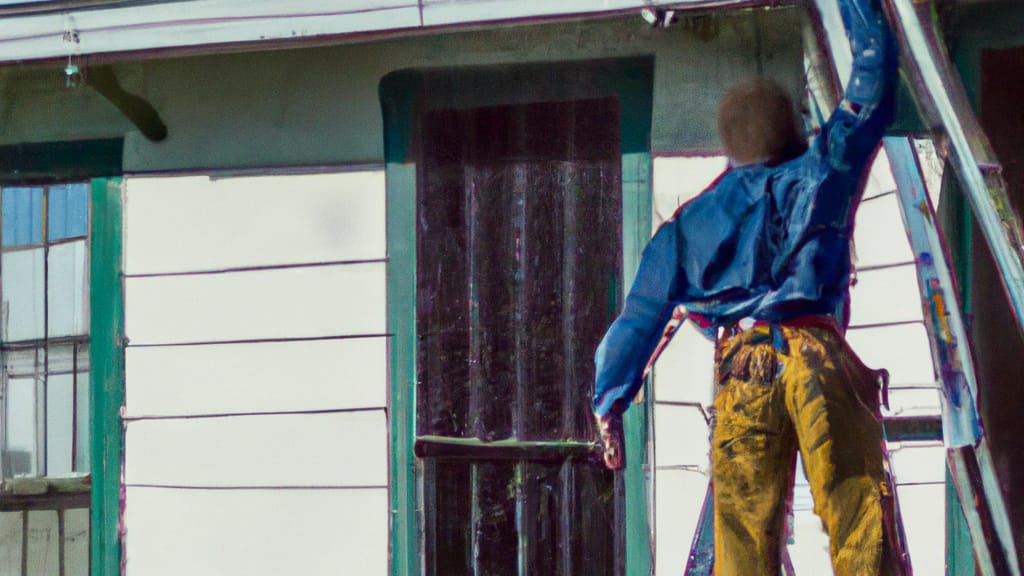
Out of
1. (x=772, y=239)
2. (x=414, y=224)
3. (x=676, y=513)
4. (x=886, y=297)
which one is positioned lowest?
(x=676, y=513)

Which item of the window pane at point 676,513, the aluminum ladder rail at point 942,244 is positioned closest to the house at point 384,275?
the window pane at point 676,513

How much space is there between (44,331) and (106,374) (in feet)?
1.24

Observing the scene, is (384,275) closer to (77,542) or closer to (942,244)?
(77,542)

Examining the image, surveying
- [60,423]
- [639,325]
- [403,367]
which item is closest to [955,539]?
[639,325]

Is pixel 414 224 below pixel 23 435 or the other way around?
the other way around

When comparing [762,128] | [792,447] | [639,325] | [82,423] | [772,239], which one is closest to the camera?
[792,447]

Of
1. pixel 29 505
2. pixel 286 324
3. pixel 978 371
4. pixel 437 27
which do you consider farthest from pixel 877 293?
pixel 29 505

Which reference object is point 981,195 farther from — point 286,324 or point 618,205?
point 286,324

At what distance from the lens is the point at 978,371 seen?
445cm

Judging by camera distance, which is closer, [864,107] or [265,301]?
[864,107]

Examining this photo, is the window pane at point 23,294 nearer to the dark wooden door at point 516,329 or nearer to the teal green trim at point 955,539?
the dark wooden door at point 516,329

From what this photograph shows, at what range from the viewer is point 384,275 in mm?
4973

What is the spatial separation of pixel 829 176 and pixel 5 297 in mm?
3345

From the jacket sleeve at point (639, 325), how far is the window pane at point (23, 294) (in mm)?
2522
